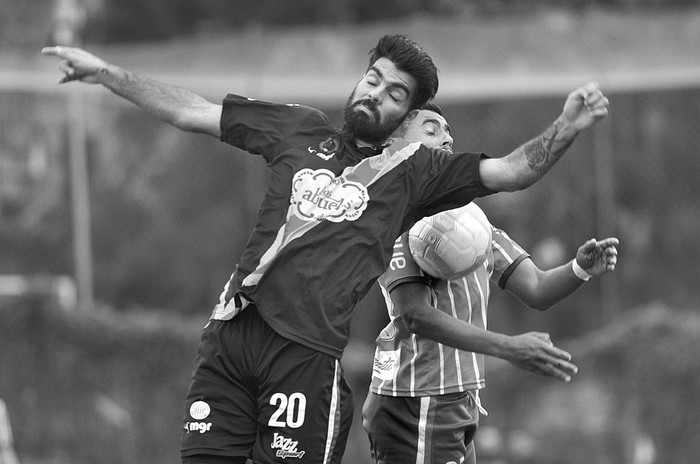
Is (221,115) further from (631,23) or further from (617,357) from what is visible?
(631,23)

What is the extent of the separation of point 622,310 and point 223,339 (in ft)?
18.3

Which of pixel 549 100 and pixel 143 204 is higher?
pixel 549 100

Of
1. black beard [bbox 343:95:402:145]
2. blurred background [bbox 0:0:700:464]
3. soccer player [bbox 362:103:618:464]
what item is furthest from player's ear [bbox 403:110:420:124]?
blurred background [bbox 0:0:700:464]

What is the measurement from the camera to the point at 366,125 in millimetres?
5051

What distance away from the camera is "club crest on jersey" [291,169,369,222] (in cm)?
488

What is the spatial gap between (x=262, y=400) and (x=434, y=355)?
1.00 metres

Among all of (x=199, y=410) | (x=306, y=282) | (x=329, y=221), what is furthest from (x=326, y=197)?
(x=199, y=410)

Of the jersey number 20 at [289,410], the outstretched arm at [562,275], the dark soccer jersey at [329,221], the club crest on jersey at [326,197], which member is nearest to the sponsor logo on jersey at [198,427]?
the jersey number 20 at [289,410]

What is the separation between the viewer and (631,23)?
1076 cm

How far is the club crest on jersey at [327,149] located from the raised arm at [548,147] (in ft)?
2.04

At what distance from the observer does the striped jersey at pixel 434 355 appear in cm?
550

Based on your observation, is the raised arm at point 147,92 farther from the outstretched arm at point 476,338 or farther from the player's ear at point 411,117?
the outstretched arm at point 476,338

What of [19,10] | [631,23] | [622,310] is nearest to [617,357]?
[622,310]

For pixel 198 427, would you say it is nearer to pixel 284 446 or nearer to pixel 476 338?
pixel 284 446
